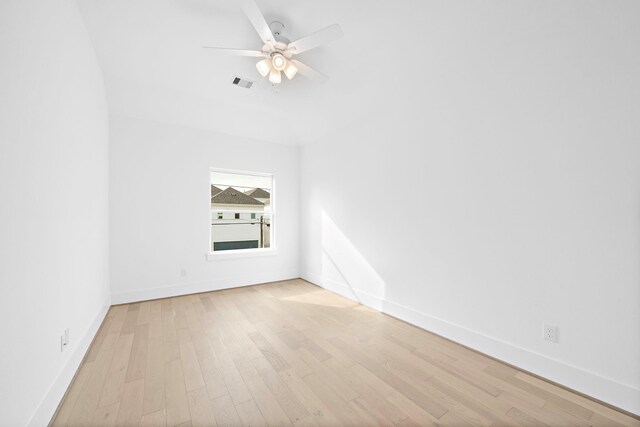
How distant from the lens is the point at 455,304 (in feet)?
8.55

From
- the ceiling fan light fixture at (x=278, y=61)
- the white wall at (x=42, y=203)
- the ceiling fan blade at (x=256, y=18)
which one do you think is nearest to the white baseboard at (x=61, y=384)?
the white wall at (x=42, y=203)

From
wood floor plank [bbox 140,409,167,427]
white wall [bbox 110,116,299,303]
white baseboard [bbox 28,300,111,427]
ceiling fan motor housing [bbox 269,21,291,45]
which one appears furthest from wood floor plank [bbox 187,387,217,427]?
ceiling fan motor housing [bbox 269,21,291,45]

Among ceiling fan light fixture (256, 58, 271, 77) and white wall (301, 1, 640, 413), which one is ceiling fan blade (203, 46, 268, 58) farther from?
white wall (301, 1, 640, 413)

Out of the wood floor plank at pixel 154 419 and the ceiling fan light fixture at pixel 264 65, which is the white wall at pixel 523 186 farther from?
the wood floor plank at pixel 154 419

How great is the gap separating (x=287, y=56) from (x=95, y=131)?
2139 mm

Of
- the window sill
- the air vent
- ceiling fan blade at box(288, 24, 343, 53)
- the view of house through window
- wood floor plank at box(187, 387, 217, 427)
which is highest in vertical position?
the air vent

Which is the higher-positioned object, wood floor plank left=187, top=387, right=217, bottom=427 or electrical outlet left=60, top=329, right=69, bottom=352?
electrical outlet left=60, top=329, right=69, bottom=352

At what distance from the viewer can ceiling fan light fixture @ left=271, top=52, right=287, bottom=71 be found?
2.42m

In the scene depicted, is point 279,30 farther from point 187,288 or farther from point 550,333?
point 187,288

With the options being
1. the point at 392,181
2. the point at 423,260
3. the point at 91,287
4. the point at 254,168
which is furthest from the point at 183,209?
the point at 423,260

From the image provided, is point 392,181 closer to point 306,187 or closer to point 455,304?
point 455,304

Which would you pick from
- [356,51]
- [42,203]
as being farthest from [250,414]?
[356,51]

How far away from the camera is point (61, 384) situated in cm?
174

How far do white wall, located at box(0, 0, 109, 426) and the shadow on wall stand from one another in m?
2.97
